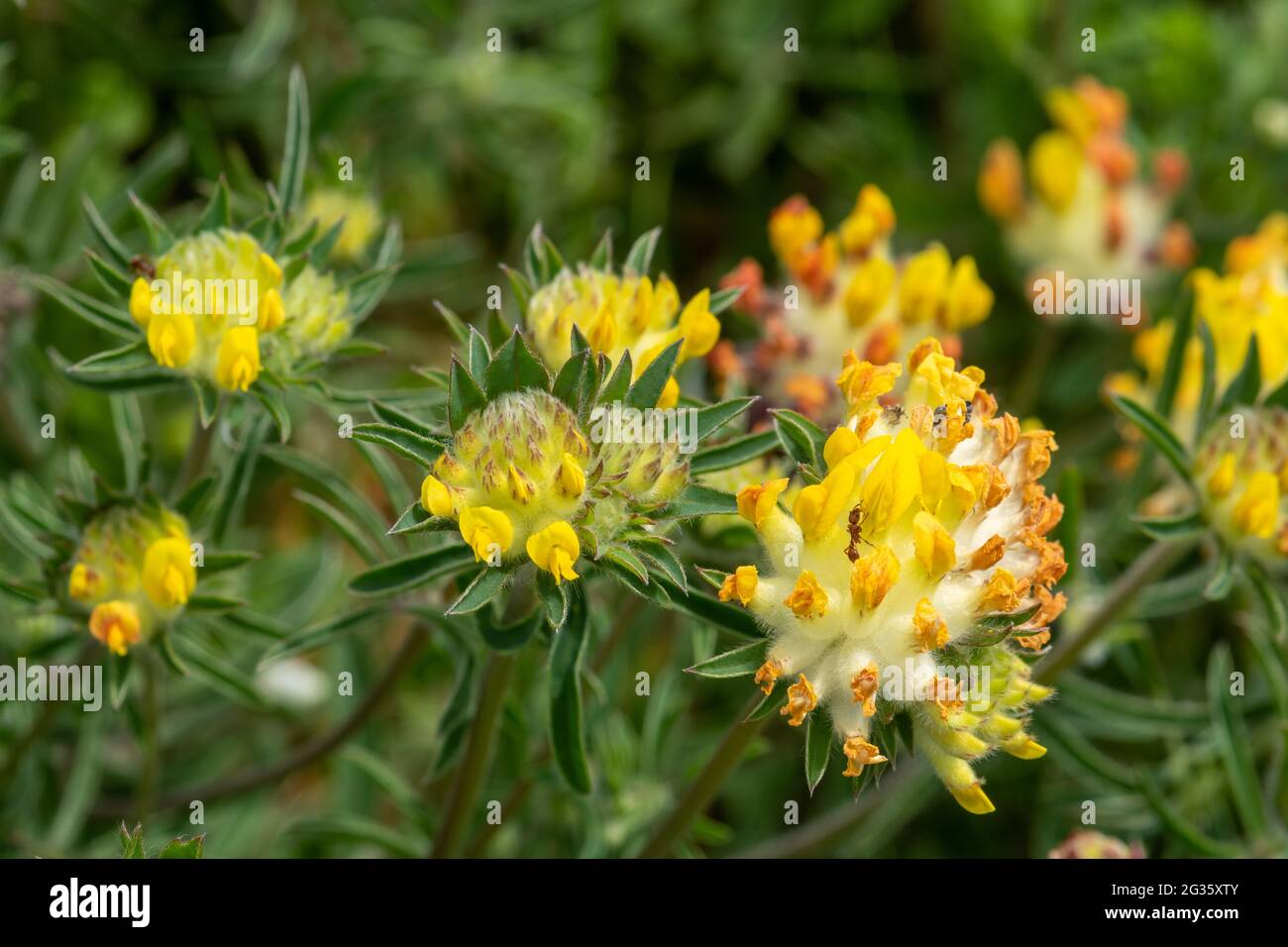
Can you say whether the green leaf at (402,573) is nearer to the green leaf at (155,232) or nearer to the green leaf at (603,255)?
the green leaf at (603,255)

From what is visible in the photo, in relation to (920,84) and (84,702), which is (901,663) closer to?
(84,702)

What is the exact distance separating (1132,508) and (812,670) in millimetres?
1727

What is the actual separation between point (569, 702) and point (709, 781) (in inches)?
13.2

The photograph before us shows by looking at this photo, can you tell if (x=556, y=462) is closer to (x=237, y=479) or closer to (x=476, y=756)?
(x=476, y=756)

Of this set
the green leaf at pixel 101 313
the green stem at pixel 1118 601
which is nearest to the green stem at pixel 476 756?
the green leaf at pixel 101 313

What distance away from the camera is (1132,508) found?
378cm

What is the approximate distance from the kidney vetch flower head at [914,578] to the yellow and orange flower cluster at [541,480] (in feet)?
0.61

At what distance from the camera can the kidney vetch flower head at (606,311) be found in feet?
8.87

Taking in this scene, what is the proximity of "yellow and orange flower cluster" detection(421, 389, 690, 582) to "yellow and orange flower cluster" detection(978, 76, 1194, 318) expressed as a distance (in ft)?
→ 8.72

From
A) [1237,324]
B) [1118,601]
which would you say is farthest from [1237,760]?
[1237,324]

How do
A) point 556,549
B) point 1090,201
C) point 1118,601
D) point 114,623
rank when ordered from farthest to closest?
point 1090,201 < point 1118,601 < point 114,623 < point 556,549

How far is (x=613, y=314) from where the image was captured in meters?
2.71

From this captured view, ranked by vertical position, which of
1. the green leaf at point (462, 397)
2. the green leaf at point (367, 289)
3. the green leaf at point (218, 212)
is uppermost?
the green leaf at point (218, 212)

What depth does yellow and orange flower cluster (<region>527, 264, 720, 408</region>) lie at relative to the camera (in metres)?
2.71
